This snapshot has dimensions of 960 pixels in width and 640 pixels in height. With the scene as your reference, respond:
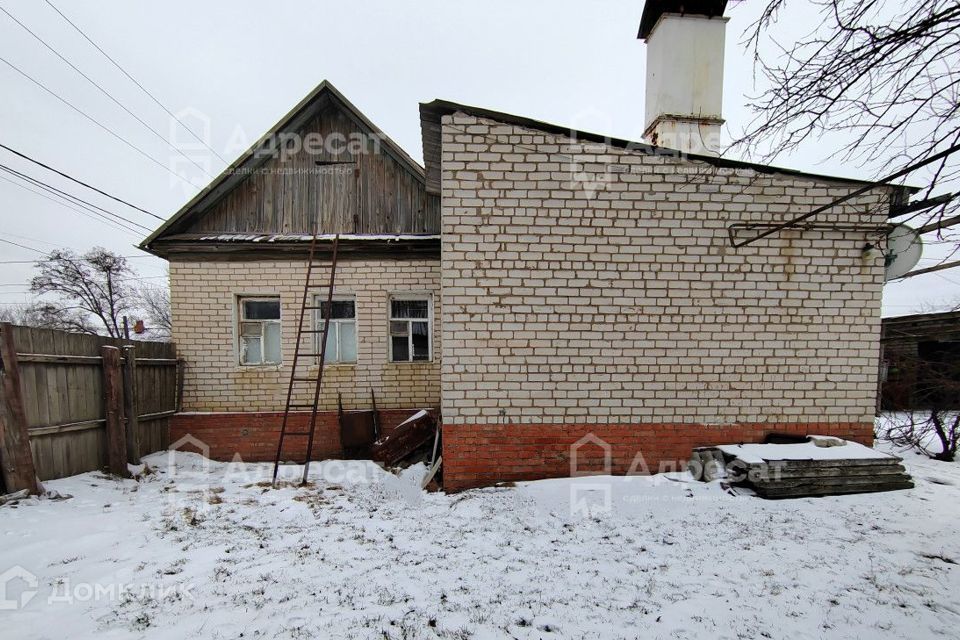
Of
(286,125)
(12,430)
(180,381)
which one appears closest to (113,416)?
(12,430)

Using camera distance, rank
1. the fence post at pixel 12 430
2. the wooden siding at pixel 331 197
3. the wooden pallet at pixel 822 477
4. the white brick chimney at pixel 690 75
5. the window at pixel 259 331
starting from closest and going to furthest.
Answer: the wooden pallet at pixel 822 477
the fence post at pixel 12 430
the window at pixel 259 331
the wooden siding at pixel 331 197
the white brick chimney at pixel 690 75

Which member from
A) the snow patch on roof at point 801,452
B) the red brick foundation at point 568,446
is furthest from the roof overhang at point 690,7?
the snow patch on roof at point 801,452

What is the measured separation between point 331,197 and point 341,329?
2429 mm

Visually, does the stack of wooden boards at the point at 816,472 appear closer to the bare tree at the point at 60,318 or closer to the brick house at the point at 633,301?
the brick house at the point at 633,301

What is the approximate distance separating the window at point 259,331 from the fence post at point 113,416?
1.64m

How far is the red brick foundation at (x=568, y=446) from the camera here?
412cm

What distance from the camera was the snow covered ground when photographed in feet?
7.28

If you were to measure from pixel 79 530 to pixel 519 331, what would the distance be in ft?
15.6

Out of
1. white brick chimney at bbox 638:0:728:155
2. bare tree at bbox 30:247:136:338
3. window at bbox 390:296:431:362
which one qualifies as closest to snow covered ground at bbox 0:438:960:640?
window at bbox 390:296:431:362

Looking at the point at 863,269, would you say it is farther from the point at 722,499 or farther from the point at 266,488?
the point at 266,488

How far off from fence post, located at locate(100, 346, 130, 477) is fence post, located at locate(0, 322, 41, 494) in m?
0.95

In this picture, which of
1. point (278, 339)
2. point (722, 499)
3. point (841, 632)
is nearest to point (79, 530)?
point (278, 339)

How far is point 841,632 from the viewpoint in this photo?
211 centimetres

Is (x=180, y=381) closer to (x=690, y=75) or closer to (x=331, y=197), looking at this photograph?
(x=331, y=197)
